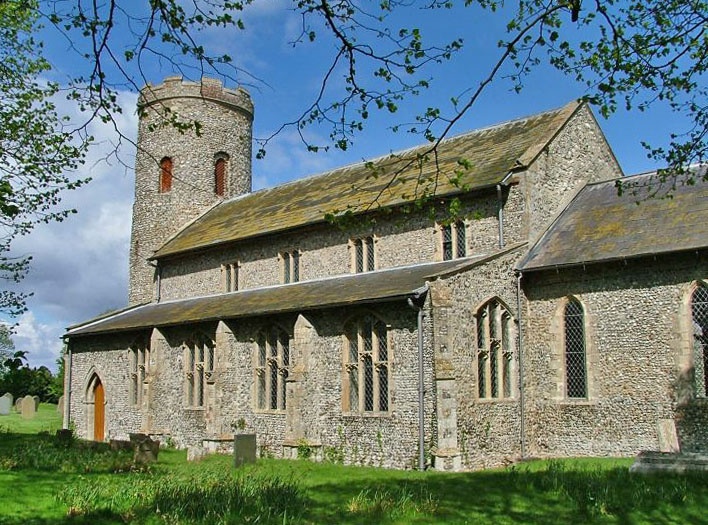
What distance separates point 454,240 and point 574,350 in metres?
4.32

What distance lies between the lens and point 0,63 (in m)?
18.1

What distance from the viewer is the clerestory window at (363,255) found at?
22406 mm

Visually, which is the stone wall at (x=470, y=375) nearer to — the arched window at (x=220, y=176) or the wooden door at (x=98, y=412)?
the wooden door at (x=98, y=412)

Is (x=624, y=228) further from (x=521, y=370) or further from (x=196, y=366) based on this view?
(x=196, y=366)

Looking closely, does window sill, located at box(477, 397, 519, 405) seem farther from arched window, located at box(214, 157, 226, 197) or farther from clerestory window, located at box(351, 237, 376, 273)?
arched window, located at box(214, 157, 226, 197)

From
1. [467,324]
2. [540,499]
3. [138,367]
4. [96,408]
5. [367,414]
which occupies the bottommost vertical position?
[540,499]

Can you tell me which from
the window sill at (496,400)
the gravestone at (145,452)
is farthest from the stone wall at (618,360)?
the gravestone at (145,452)

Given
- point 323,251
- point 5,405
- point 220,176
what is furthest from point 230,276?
point 5,405

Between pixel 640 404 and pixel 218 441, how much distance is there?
468 inches

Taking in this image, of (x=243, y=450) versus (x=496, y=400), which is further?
(x=496, y=400)

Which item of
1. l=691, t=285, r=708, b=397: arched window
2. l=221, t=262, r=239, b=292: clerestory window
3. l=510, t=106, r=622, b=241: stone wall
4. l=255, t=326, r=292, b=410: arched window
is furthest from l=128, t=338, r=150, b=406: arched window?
l=691, t=285, r=708, b=397: arched window

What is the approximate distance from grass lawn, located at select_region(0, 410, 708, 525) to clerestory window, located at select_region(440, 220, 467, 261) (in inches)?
298

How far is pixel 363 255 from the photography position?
22.7 meters

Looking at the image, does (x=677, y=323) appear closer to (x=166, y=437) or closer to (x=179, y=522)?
(x=179, y=522)
